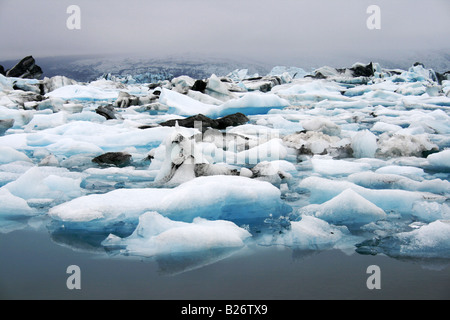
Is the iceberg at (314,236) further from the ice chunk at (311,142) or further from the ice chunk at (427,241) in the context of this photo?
the ice chunk at (311,142)

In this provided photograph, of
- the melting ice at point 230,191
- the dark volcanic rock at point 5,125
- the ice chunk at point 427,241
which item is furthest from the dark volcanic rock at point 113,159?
the dark volcanic rock at point 5,125

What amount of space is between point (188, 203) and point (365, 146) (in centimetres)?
313

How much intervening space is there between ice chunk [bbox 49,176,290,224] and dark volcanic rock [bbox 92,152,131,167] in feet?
6.03

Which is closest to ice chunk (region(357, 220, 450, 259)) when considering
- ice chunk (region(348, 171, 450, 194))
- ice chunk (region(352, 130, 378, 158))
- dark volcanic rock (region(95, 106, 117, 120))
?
ice chunk (region(348, 171, 450, 194))

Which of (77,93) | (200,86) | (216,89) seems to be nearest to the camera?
(216,89)

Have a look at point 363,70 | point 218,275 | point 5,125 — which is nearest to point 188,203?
point 218,275

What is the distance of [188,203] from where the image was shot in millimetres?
2898

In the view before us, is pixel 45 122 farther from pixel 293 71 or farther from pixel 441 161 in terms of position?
pixel 293 71

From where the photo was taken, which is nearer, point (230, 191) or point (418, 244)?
point (418, 244)

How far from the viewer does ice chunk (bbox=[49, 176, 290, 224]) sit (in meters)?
2.86

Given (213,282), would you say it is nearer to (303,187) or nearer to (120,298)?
(120,298)

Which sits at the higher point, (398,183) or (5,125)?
(5,125)

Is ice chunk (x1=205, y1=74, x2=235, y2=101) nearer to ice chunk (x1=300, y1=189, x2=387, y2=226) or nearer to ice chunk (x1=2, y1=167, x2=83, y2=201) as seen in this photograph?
ice chunk (x1=2, y1=167, x2=83, y2=201)

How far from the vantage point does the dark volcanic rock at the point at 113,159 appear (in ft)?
16.2
